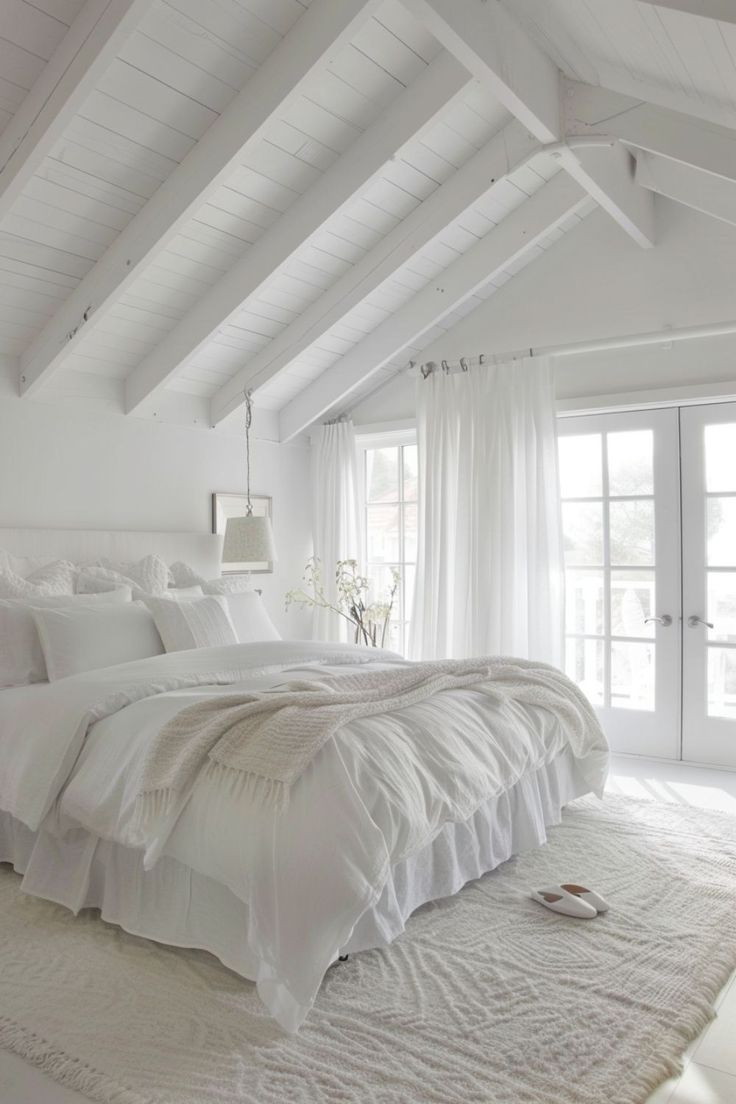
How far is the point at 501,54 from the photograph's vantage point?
8.97 ft

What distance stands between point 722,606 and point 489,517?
125 cm

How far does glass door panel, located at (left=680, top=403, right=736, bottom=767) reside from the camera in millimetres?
4207

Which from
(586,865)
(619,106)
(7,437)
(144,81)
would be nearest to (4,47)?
(144,81)

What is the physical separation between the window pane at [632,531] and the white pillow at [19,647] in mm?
2817

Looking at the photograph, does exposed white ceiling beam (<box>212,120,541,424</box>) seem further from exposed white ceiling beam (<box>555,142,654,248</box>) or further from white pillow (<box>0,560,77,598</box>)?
white pillow (<box>0,560,77,598</box>)

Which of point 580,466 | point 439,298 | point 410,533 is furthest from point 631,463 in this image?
point 410,533

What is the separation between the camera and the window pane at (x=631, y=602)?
4426 mm

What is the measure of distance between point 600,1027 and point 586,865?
3.27 ft

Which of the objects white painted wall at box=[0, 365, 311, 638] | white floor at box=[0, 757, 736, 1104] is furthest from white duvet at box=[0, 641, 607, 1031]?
white painted wall at box=[0, 365, 311, 638]

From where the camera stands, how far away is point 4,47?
8.29ft

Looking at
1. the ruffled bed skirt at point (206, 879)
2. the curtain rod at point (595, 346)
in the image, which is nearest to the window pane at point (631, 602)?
the curtain rod at point (595, 346)

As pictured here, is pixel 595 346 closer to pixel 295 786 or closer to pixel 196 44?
pixel 196 44

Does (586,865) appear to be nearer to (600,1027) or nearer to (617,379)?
(600,1027)

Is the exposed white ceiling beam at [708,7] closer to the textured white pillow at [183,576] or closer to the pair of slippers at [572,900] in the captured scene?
the pair of slippers at [572,900]
